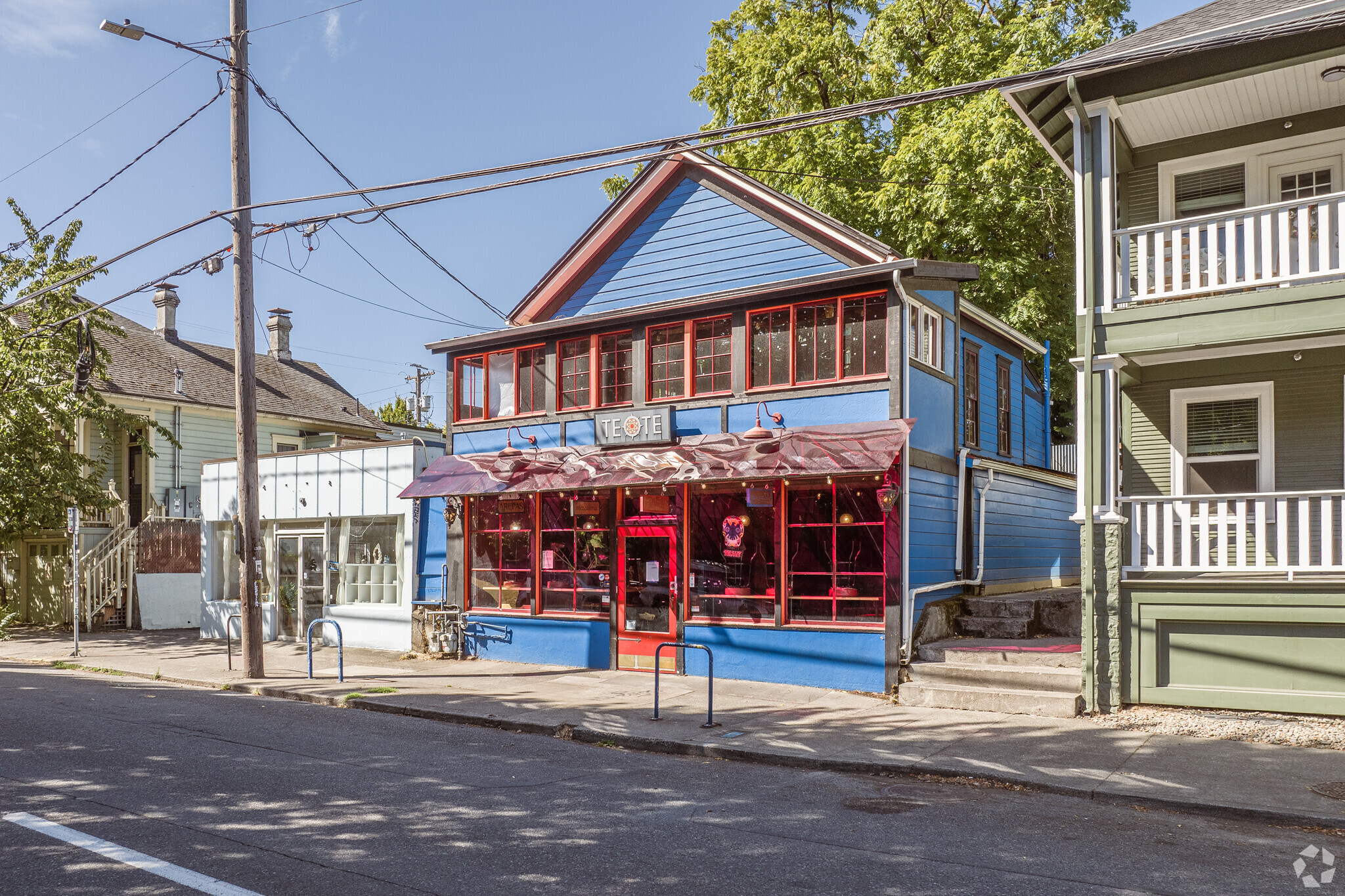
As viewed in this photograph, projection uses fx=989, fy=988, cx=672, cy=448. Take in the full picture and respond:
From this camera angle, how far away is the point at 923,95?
9.80m

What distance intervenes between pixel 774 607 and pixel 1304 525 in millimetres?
6406

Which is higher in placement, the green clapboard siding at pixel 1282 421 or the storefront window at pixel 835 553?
the green clapboard siding at pixel 1282 421

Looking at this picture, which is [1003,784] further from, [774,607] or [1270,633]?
[774,607]

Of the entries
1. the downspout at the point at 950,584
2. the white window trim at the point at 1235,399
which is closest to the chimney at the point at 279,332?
the downspout at the point at 950,584

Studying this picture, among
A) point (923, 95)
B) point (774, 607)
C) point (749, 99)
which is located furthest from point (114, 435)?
point (923, 95)

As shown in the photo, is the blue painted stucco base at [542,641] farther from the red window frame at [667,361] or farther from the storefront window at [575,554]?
the red window frame at [667,361]

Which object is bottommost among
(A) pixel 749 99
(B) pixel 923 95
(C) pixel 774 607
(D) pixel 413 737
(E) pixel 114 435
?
(D) pixel 413 737

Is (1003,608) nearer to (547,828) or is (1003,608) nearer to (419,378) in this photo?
(547,828)

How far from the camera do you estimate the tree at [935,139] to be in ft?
71.2

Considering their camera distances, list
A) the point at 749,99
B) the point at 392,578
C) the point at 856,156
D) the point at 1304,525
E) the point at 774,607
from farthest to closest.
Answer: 1. the point at 749,99
2. the point at 856,156
3. the point at 392,578
4. the point at 774,607
5. the point at 1304,525

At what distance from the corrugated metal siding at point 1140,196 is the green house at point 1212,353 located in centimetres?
2

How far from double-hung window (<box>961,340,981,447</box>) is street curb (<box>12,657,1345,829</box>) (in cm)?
766

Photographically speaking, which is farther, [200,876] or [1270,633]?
[1270,633]

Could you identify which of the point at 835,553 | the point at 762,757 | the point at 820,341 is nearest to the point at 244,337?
the point at 820,341
